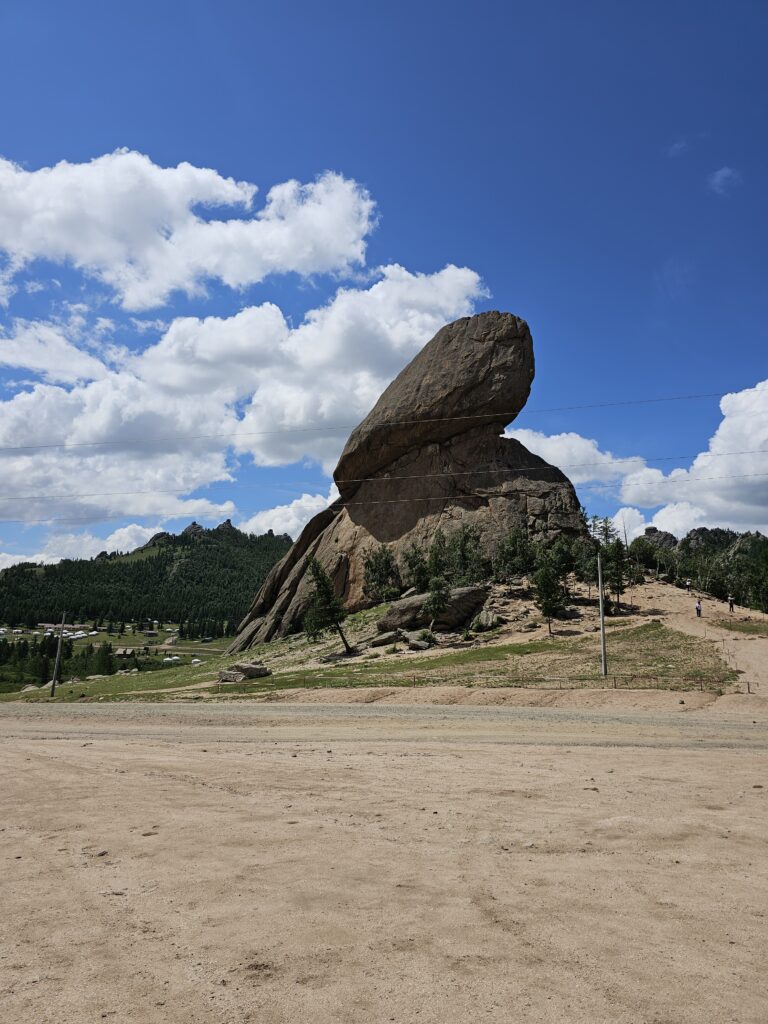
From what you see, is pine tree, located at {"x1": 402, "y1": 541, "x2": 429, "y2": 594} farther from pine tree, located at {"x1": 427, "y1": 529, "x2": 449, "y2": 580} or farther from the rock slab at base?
the rock slab at base

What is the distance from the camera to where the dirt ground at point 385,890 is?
4695 millimetres

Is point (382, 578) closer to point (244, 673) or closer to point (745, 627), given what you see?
point (244, 673)

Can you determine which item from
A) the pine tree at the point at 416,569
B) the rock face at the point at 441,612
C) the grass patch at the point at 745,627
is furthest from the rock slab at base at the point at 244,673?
the grass patch at the point at 745,627

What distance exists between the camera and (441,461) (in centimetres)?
8475

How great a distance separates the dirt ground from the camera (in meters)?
4.70

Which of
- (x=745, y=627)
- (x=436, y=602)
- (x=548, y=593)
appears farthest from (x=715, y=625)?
(x=436, y=602)

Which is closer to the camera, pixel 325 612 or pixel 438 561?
pixel 325 612

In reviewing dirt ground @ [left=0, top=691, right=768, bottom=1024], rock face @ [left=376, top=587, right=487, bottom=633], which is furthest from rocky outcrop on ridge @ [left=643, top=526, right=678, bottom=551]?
dirt ground @ [left=0, top=691, right=768, bottom=1024]

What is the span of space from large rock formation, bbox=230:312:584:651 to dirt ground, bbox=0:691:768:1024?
66059 millimetres

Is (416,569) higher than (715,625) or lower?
higher

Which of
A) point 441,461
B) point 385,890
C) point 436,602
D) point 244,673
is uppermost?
point 441,461

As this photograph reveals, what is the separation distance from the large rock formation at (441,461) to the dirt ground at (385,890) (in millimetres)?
66059

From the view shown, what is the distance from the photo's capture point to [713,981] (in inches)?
196

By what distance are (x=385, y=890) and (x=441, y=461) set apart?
79.4 meters
